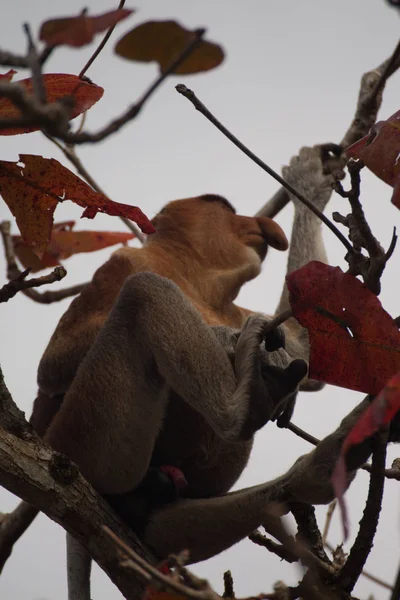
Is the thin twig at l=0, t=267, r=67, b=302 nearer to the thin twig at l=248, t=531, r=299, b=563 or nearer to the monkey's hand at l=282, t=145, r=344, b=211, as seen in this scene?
the thin twig at l=248, t=531, r=299, b=563

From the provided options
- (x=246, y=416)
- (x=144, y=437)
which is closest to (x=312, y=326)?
(x=246, y=416)

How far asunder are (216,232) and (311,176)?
99cm

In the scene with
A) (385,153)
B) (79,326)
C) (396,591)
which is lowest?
(396,591)

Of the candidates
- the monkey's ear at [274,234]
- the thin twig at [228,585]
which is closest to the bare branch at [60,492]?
the thin twig at [228,585]

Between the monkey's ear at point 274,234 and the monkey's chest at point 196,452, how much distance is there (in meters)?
1.36

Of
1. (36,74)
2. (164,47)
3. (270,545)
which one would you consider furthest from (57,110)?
(270,545)

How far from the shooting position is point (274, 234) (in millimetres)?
5441

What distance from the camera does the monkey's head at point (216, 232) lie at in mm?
5402

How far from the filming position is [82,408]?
14.2ft

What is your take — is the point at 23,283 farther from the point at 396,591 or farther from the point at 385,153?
the point at 396,591

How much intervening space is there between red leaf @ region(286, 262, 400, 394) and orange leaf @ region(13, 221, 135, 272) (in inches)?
79.9

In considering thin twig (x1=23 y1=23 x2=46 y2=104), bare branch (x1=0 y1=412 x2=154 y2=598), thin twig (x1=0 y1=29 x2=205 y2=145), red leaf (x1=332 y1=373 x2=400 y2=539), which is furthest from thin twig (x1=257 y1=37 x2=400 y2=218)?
thin twig (x1=23 y1=23 x2=46 y2=104)

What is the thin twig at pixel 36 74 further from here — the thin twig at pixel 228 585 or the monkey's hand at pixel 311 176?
the monkey's hand at pixel 311 176

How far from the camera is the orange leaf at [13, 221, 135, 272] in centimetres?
473
